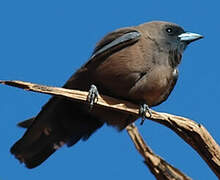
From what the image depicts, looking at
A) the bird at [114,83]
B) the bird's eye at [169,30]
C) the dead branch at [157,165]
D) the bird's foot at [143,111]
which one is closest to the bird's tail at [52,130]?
the bird at [114,83]

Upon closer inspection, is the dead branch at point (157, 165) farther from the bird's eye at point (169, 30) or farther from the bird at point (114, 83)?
the bird's eye at point (169, 30)

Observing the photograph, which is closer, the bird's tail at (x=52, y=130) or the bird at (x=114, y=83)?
the bird at (x=114, y=83)

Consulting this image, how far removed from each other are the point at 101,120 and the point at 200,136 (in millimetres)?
1493

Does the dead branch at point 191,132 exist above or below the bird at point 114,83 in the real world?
below

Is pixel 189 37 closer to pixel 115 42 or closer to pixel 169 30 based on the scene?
pixel 169 30

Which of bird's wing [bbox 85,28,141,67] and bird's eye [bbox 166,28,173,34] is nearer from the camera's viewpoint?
bird's wing [bbox 85,28,141,67]

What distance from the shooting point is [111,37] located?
17.1 feet

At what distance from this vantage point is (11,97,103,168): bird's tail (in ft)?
17.5

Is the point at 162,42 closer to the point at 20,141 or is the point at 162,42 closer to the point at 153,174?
the point at 153,174

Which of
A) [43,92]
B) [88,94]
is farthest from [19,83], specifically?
[88,94]

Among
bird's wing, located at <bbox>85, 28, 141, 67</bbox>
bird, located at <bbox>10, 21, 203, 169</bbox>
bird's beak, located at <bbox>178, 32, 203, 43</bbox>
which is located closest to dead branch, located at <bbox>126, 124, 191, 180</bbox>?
bird, located at <bbox>10, 21, 203, 169</bbox>

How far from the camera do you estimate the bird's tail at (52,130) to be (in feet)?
17.5

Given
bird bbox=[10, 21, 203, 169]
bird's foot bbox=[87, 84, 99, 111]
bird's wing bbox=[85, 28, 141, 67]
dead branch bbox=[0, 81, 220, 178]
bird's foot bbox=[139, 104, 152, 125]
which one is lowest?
dead branch bbox=[0, 81, 220, 178]

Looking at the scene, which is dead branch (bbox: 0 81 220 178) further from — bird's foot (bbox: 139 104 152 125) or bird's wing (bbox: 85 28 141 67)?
bird's wing (bbox: 85 28 141 67)
